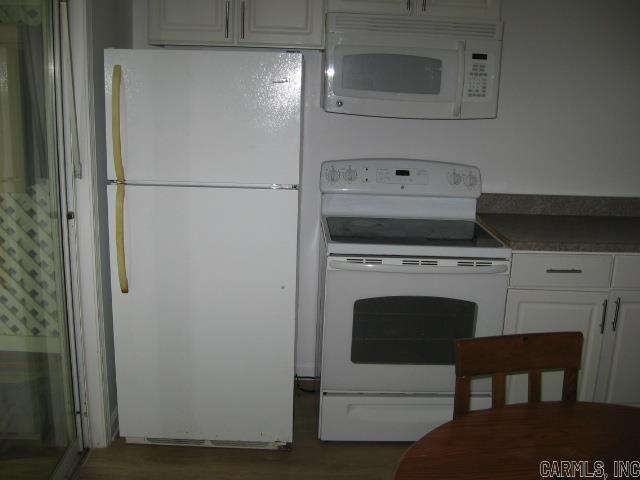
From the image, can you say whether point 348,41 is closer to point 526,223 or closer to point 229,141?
point 229,141

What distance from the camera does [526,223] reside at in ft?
9.05

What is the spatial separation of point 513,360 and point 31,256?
161 cm

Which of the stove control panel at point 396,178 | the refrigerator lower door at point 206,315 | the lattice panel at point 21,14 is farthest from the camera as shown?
the stove control panel at point 396,178

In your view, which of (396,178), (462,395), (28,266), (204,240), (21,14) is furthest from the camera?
(396,178)

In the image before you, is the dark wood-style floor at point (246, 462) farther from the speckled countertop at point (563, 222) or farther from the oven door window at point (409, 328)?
the speckled countertop at point (563, 222)

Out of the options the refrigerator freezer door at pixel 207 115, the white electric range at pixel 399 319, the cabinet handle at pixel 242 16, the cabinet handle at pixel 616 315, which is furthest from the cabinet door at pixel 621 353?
the cabinet handle at pixel 242 16

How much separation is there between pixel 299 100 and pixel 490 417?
1.32 metres

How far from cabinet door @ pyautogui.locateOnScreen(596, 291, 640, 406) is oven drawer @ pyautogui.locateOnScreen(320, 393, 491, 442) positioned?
0.73 m

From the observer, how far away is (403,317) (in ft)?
7.77

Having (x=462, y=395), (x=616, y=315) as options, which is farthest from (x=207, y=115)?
(x=616, y=315)

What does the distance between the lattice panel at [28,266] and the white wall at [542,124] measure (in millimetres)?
1251

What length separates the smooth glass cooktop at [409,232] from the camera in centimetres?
236

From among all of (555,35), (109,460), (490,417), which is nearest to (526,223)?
(555,35)

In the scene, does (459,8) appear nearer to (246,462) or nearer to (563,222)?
(563,222)
